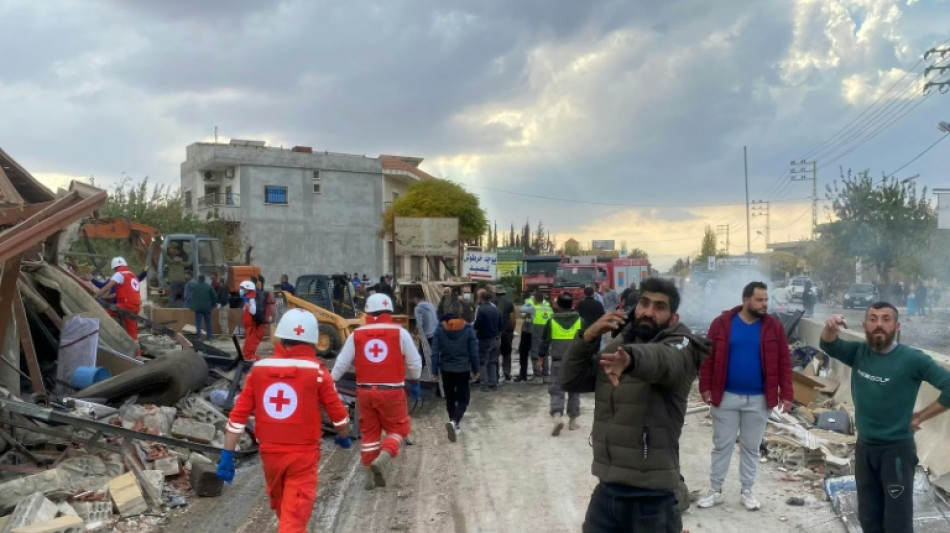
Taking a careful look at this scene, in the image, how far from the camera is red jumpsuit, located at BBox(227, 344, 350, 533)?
4844 mm

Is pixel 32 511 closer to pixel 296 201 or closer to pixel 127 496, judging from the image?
pixel 127 496

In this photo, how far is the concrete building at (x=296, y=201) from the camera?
1635 inches

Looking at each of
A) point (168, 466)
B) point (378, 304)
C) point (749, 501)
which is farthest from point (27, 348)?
point (749, 501)

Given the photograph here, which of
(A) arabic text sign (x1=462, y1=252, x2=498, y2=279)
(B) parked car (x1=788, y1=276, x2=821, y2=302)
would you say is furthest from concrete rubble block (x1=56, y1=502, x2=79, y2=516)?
(B) parked car (x1=788, y1=276, x2=821, y2=302)

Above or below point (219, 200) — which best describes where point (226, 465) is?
below

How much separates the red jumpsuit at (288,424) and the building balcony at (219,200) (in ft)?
126

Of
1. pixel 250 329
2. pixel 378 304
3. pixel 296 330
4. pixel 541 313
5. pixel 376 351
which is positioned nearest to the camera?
pixel 296 330

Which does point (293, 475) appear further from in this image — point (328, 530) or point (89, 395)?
point (89, 395)

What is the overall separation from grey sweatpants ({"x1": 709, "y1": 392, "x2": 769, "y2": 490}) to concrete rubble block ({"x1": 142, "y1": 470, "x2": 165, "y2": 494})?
4.97m

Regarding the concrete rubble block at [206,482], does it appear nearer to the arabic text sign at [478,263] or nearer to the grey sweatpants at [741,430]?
the grey sweatpants at [741,430]

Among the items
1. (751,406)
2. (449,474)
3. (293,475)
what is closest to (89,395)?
(449,474)

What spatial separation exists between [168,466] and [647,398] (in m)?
5.68

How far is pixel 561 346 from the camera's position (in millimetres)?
10367

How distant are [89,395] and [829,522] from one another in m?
7.83
